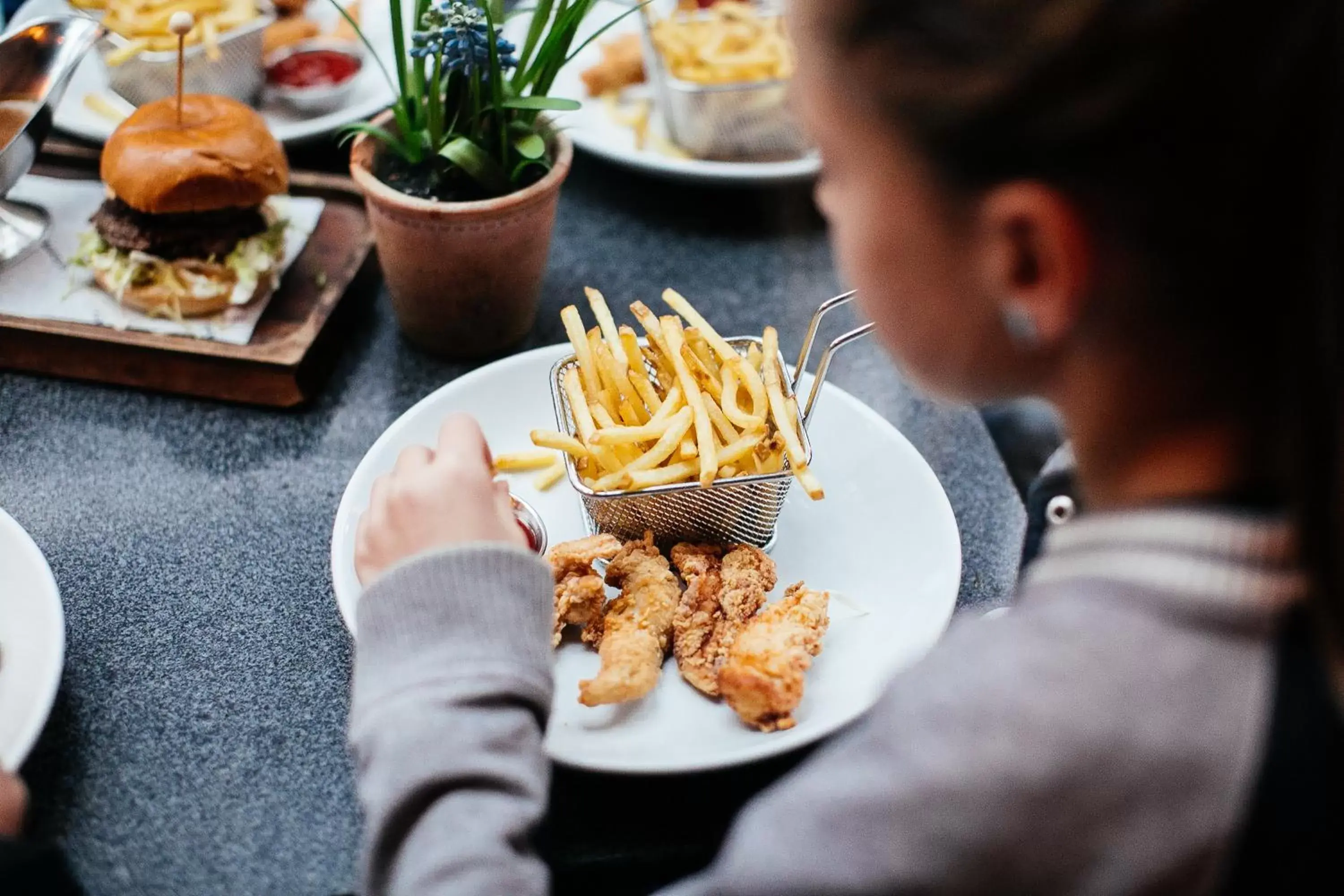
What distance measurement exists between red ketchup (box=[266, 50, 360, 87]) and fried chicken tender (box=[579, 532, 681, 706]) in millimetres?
1395

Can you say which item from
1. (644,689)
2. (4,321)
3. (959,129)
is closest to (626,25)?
(4,321)

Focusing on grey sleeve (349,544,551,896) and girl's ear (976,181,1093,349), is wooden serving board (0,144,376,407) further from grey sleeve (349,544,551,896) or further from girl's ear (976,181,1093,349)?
girl's ear (976,181,1093,349)

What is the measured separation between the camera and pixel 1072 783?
0.63 metres

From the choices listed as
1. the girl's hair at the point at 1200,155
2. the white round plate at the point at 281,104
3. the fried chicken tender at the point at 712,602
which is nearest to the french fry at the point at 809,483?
the fried chicken tender at the point at 712,602

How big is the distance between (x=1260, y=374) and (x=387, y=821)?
730 mm

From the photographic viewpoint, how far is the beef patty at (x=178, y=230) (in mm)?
1715

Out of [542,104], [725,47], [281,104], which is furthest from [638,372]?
[281,104]

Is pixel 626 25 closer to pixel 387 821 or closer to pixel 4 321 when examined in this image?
pixel 4 321

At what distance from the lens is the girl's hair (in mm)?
547

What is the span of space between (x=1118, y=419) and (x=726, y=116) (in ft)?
5.01

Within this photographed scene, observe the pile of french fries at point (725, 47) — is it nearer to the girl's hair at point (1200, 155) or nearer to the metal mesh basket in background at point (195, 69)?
the metal mesh basket in background at point (195, 69)

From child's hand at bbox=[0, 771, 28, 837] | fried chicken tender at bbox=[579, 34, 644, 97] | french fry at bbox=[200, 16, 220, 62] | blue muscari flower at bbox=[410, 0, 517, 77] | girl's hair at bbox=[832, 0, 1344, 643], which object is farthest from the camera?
fried chicken tender at bbox=[579, 34, 644, 97]

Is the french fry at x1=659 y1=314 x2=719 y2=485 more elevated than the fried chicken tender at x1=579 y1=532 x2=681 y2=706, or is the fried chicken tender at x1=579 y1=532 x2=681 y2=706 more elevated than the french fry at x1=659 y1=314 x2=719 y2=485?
the french fry at x1=659 y1=314 x2=719 y2=485

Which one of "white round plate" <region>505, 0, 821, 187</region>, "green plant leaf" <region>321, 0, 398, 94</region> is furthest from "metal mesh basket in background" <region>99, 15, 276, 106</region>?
"white round plate" <region>505, 0, 821, 187</region>
